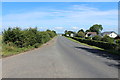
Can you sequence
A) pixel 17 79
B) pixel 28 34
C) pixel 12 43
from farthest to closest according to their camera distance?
pixel 28 34, pixel 12 43, pixel 17 79

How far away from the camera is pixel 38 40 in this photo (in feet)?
105

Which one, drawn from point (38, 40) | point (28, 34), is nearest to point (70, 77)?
point (28, 34)

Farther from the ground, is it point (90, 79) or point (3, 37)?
point (3, 37)

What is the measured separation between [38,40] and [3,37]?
9.75 meters

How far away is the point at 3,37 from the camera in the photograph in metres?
22.8

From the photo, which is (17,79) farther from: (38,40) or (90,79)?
(38,40)

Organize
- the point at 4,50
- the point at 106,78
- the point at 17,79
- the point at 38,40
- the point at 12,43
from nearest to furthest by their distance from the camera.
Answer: the point at 17,79
the point at 106,78
the point at 4,50
the point at 12,43
the point at 38,40

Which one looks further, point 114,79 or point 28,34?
point 28,34

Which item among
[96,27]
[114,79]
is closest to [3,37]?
[114,79]

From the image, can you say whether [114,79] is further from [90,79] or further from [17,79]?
[17,79]

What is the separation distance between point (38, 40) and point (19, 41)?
843 centimetres

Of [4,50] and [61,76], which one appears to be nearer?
[61,76]

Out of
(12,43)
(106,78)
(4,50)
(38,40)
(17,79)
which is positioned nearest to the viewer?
(17,79)

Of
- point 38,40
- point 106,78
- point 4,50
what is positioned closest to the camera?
point 106,78
